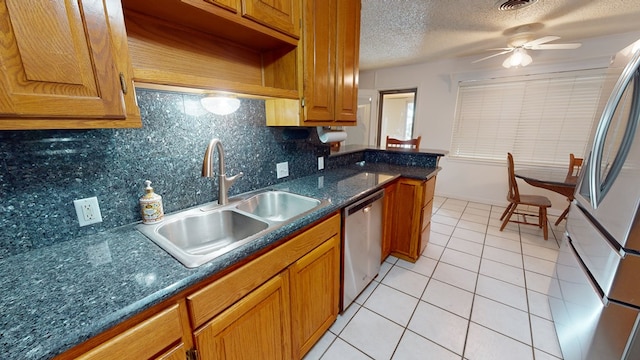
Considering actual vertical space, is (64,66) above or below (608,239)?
above

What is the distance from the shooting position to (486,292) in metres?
1.84

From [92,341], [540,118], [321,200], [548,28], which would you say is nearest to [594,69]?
[540,118]

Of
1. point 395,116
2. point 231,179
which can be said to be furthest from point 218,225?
point 395,116

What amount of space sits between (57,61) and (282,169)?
1213 mm

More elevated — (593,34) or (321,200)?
(593,34)

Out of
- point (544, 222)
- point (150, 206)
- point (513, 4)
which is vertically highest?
point (513, 4)

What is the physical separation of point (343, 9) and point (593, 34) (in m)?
3.33

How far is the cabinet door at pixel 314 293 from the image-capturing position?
1146 mm

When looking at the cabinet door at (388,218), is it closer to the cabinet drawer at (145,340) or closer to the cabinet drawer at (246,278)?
the cabinet drawer at (246,278)

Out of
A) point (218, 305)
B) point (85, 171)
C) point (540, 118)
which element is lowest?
point (218, 305)

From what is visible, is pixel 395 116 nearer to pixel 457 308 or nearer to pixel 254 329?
pixel 457 308

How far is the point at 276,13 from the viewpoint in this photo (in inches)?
46.5

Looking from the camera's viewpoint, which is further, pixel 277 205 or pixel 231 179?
pixel 277 205

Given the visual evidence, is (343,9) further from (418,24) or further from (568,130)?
(568,130)
